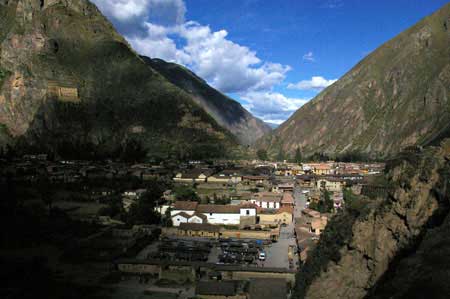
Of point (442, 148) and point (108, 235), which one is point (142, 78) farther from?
point (442, 148)

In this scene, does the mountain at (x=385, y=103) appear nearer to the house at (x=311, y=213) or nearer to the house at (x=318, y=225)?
the house at (x=311, y=213)

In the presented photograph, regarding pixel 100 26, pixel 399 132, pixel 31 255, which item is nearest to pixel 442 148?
pixel 31 255

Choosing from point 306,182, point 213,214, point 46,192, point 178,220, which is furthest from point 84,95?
point 213,214

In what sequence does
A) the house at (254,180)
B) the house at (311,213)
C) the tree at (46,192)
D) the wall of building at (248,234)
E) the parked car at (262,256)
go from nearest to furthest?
the parked car at (262,256), the wall of building at (248,234), the house at (311,213), the tree at (46,192), the house at (254,180)

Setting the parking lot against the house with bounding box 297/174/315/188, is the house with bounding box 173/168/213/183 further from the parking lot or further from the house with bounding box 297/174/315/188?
the parking lot

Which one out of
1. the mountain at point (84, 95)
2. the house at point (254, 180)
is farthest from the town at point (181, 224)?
the mountain at point (84, 95)

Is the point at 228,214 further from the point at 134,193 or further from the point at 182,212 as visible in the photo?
the point at 134,193
